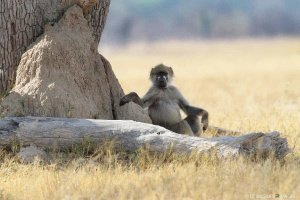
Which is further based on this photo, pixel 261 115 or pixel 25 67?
pixel 261 115

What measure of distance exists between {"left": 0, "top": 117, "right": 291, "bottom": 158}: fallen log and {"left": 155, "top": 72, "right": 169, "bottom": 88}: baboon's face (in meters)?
1.73

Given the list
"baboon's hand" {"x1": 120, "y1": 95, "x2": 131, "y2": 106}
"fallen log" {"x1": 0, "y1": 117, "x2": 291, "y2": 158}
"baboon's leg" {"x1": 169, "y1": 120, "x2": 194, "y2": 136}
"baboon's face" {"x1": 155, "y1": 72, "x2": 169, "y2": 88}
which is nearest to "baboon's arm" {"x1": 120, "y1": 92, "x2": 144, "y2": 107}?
"baboon's hand" {"x1": 120, "y1": 95, "x2": 131, "y2": 106}

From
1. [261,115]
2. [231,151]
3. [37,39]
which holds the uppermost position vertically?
[37,39]

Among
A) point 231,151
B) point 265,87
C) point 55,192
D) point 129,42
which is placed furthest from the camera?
point 129,42

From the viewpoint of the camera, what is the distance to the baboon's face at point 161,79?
8297 millimetres

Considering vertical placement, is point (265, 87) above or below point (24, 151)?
above

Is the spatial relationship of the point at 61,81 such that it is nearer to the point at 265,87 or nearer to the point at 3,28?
the point at 3,28

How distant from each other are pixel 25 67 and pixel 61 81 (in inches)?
23.0

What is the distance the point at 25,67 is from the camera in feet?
24.9

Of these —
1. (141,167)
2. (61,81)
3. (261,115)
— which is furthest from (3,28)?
(261,115)

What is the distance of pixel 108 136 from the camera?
6586 mm

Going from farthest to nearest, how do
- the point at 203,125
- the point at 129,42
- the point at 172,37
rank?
the point at 172,37 → the point at 129,42 → the point at 203,125

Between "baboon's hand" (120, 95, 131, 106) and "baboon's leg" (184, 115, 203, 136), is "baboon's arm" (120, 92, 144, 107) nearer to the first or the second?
"baboon's hand" (120, 95, 131, 106)

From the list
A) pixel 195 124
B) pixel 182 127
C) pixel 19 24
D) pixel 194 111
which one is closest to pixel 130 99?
pixel 182 127
